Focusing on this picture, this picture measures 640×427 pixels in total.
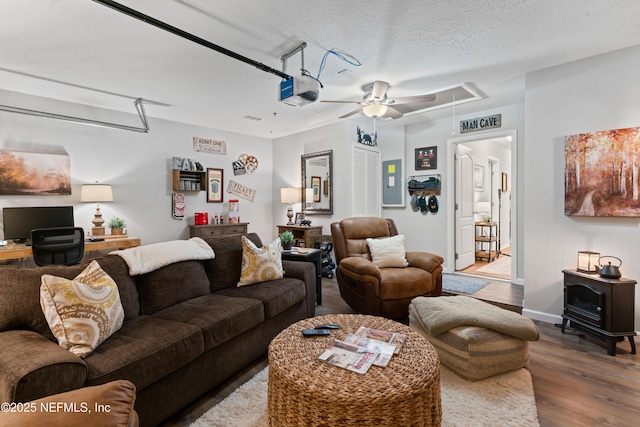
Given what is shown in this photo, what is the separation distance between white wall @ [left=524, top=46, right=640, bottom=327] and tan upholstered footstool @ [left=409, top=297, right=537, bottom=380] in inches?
49.8

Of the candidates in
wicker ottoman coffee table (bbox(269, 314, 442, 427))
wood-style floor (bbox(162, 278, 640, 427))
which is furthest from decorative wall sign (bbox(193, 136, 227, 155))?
wicker ottoman coffee table (bbox(269, 314, 442, 427))

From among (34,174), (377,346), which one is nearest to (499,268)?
(377,346)

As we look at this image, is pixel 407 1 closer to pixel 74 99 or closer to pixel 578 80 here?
pixel 578 80

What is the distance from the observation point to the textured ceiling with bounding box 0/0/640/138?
214cm

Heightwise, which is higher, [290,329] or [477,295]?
[290,329]

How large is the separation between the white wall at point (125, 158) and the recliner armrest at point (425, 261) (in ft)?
11.6

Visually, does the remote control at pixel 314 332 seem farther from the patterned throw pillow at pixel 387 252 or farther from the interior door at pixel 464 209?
the interior door at pixel 464 209

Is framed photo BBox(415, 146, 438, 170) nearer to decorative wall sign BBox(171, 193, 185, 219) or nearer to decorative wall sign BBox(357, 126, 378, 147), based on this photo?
Answer: decorative wall sign BBox(357, 126, 378, 147)

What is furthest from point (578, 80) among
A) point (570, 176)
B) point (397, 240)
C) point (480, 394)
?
point (480, 394)

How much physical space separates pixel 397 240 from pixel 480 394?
6.24 ft

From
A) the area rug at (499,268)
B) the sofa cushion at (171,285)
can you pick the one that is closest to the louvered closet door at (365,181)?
the area rug at (499,268)

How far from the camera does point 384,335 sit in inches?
71.6

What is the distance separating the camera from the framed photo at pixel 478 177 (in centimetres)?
582

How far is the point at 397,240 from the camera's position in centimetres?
366
